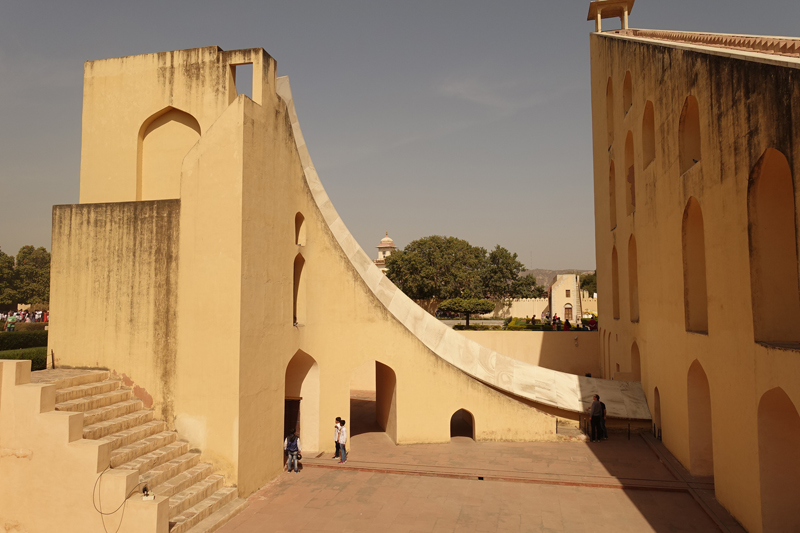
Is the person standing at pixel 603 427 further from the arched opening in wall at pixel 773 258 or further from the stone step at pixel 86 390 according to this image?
the stone step at pixel 86 390

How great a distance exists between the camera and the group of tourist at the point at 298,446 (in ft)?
29.9

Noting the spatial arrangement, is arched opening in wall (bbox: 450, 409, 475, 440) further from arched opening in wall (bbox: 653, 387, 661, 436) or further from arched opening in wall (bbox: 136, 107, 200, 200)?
arched opening in wall (bbox: 136, 107, 200, 200)

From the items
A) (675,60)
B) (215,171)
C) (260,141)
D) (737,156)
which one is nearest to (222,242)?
(215,171)

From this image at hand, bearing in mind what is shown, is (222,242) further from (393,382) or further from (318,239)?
(393,382)

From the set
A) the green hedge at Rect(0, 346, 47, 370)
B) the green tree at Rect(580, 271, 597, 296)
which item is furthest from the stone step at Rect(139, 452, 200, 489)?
the green tree at Rect(580, 271, 597, 296)

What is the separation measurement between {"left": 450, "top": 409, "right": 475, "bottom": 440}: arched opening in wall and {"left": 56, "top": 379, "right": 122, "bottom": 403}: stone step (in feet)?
21.4

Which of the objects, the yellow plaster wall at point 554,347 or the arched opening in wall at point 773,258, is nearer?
the arched opening in wall at point 773,258

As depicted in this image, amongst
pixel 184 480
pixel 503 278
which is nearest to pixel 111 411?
pixel 184 480

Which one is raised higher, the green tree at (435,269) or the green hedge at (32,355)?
the green tree at (435,269)

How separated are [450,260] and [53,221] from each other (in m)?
32.6

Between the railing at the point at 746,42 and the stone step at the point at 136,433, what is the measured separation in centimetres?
916

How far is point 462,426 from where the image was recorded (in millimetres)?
12234

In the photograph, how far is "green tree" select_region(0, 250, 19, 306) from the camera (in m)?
36.0

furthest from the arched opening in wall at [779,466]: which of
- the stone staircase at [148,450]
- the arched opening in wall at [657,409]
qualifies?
the stone staircase at [148,450]
